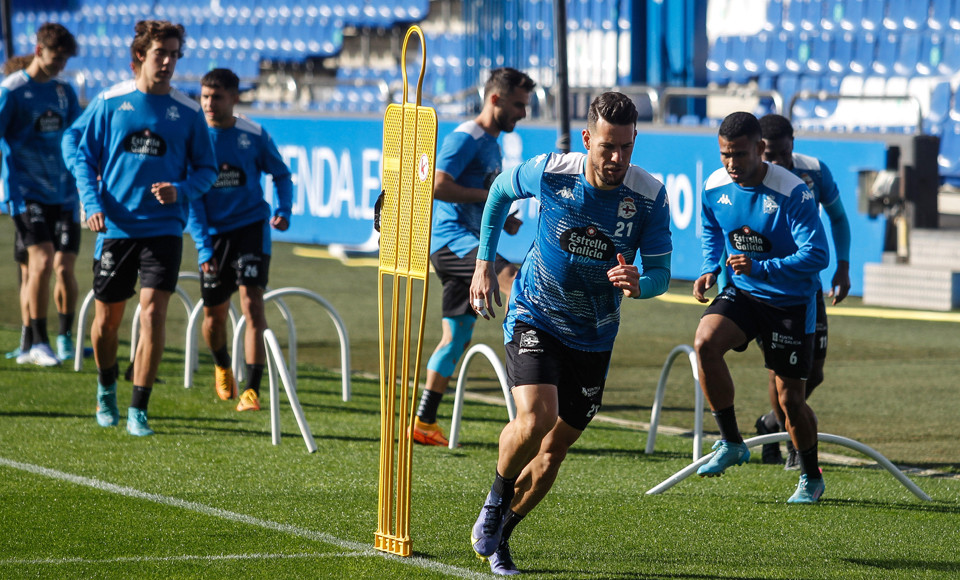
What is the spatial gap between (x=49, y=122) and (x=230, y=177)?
6.72 ft

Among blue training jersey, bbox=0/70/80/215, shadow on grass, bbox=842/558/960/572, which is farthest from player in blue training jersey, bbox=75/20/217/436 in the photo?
shadow on grass, bbox=842/558/960/572

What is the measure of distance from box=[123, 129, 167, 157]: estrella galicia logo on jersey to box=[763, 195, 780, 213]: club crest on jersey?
3.44 metres

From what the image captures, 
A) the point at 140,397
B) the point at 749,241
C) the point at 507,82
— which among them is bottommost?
the point at 140,397

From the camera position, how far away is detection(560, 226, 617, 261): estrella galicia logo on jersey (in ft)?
17.0

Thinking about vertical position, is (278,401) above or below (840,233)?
below

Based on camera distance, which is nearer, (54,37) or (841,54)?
(54,37)

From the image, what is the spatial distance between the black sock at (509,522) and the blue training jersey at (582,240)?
687 mm

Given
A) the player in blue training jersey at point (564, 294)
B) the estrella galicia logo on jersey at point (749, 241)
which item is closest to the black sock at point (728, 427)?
the estrella galicia logo on jersey at point (749, 241)

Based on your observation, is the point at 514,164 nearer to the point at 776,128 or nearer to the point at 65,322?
the point at 65,322

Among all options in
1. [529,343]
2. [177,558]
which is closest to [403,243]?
[529,343]

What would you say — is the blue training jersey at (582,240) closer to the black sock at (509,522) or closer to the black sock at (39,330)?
the black sock at (509,522)

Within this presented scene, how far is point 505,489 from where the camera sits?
5180 mm

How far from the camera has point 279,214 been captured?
8.80 meters

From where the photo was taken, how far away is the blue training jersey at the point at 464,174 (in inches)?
305
